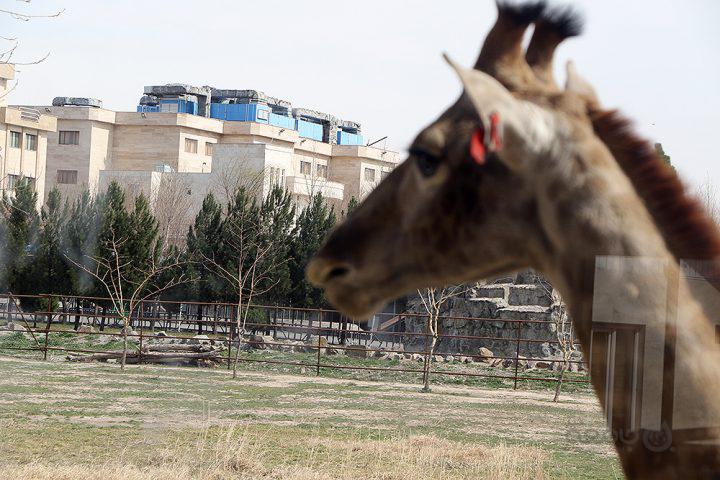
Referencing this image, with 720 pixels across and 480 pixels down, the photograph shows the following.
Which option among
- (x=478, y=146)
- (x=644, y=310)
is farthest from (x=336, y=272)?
(x=644, y=310)

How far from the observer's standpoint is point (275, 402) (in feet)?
55.6

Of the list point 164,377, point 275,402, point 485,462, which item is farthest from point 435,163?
point 164,377

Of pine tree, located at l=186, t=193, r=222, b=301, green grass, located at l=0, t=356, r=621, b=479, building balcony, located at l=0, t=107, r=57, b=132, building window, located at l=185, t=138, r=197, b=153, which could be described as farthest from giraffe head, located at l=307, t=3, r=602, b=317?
building window, located at l=185, t=138, r=197, b=153

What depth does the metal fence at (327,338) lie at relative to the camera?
2356 centimetres

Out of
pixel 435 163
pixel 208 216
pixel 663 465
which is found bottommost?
pixel 663 465

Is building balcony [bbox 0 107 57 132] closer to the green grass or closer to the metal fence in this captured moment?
the metal fence

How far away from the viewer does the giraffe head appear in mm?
1874

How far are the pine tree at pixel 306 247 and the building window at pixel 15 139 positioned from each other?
69.7 feet

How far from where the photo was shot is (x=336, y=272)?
6.96 ft

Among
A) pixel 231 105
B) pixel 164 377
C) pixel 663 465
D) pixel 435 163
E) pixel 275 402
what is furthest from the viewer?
pixel 231 105

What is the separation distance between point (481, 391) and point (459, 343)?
11.2 metres

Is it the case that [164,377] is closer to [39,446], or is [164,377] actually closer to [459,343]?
[39,446]

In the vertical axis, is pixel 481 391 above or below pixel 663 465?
below

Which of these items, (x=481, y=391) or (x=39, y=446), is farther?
(x=481, y=391)
